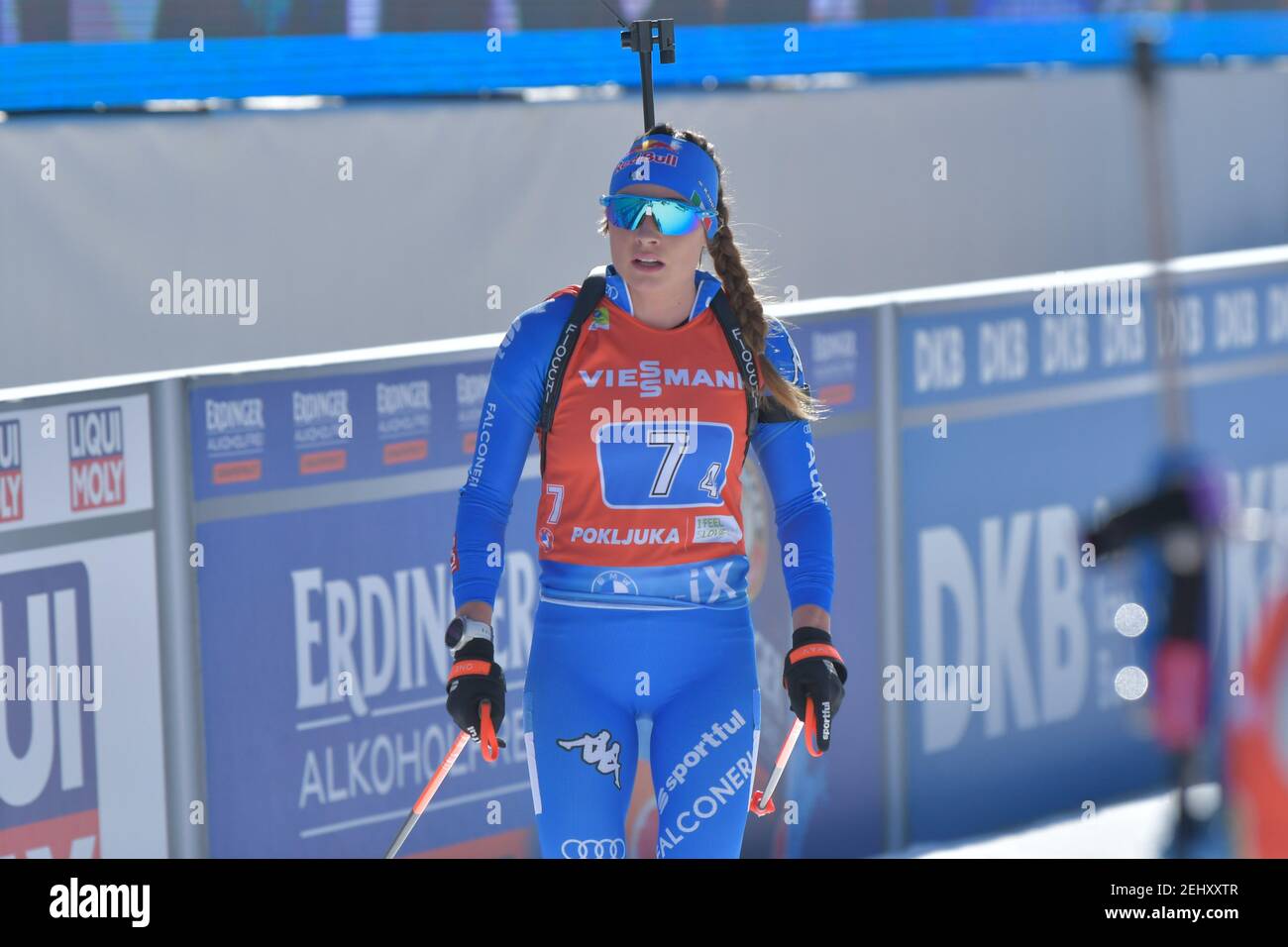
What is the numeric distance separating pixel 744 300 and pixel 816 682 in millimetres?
803

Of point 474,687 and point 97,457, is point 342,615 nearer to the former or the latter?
point 97,457

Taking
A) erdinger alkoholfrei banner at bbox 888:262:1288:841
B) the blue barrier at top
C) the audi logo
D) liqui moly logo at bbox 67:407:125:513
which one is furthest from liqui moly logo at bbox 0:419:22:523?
erdinger alkoholfrei banner at bbox 888:262:1288:841

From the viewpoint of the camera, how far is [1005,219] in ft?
32.7

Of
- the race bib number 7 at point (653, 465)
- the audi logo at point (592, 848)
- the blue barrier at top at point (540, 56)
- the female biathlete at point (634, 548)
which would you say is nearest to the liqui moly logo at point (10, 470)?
the female biathlete at point (634, 548)

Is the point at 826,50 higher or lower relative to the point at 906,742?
higher

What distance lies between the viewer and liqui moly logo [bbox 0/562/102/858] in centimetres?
492

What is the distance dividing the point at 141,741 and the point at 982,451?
10.3 ft

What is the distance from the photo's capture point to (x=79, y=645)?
5.06m

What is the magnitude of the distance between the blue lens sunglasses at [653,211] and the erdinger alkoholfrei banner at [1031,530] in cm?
277

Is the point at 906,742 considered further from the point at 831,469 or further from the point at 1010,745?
the point at 831,469

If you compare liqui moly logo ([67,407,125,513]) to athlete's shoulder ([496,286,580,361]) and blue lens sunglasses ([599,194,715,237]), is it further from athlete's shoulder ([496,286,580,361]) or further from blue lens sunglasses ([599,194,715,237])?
blue lens sunglasses ([599,194,715,237])

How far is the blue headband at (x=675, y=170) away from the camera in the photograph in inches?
161

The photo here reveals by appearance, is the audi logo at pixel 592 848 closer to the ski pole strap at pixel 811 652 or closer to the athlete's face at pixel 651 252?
the ski pole strap at pixel 811 652
